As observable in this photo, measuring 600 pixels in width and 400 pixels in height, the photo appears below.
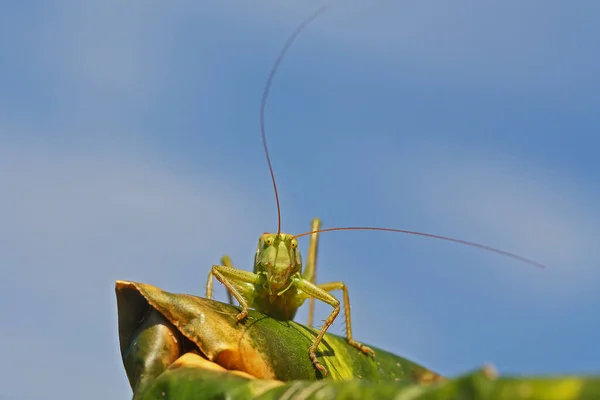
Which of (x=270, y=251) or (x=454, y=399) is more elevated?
Answer: (x=270, y=251)

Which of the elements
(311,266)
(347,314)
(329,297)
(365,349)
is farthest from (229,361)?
(311,266)

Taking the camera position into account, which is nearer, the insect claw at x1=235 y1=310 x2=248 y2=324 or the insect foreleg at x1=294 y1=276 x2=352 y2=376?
the insect claw at x1=235 y1=310 x2=248 y2=324

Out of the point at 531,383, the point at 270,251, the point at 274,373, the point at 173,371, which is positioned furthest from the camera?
the point at 270,251

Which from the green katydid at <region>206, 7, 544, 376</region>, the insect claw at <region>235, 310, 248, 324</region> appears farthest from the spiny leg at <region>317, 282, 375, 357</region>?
the insect claw at <region>235, 310, 248, 324</region>

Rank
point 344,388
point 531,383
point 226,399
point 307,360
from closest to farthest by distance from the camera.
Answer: point 531,383 < point 344,388 < point 226,399 < point 307,360

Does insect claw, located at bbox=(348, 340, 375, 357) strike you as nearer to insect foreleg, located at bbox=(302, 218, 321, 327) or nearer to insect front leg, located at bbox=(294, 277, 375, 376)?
insect front leg, located at bbox=(294, 277, 375, 376)

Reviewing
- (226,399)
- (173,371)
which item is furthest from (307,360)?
(226,399)

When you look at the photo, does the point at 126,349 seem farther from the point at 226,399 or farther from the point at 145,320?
the point at 226,399

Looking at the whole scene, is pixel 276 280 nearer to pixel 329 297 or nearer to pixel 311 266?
pixel 329 297

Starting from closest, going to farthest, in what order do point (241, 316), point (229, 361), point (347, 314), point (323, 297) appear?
1. point (229, 361)
2. point (241, 316)
3. point (323, 297)
4. point (347, 314)
